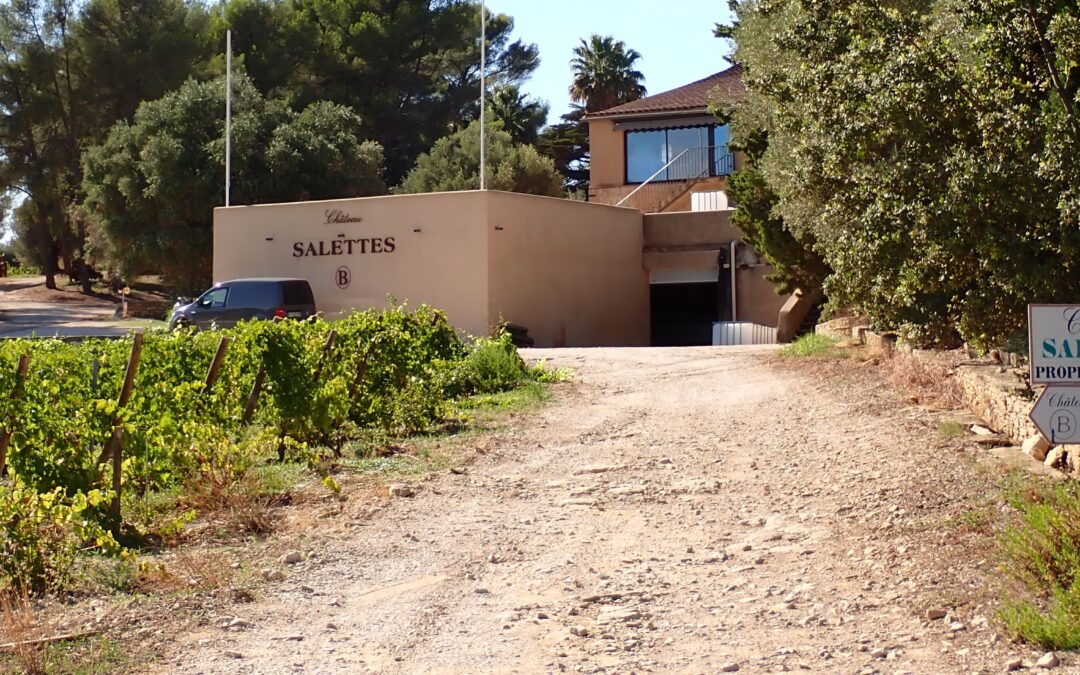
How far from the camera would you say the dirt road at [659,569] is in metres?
6.03

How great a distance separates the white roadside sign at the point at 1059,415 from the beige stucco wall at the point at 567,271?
20.1 m

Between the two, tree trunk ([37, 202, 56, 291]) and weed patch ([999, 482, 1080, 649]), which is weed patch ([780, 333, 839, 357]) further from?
tree trunk ([37, 202, 56, 291])

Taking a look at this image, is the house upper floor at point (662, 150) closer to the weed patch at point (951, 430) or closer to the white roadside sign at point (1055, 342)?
the weed patch at point (951, 430)

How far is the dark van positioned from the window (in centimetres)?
1383

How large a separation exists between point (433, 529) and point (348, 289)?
66.1ft

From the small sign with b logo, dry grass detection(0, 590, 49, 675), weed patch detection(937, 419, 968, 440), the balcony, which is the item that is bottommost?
dry grass detection(0, 590, 49, 675)

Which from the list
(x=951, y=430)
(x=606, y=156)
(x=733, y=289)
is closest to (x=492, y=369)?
(x=951, y=430)

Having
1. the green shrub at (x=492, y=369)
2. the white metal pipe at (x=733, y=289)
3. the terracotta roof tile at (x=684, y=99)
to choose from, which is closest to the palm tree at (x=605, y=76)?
the terracotta roof tile at (x=684, y=99)

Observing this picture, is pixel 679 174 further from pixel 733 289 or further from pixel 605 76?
pixel 605 76

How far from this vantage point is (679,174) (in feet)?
120

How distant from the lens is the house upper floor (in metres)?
35.9

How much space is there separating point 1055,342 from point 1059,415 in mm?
383

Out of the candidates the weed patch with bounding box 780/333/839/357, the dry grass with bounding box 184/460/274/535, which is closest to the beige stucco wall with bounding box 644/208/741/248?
the weed patch with bounding box 780/333/839/357

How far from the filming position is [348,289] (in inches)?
1117
